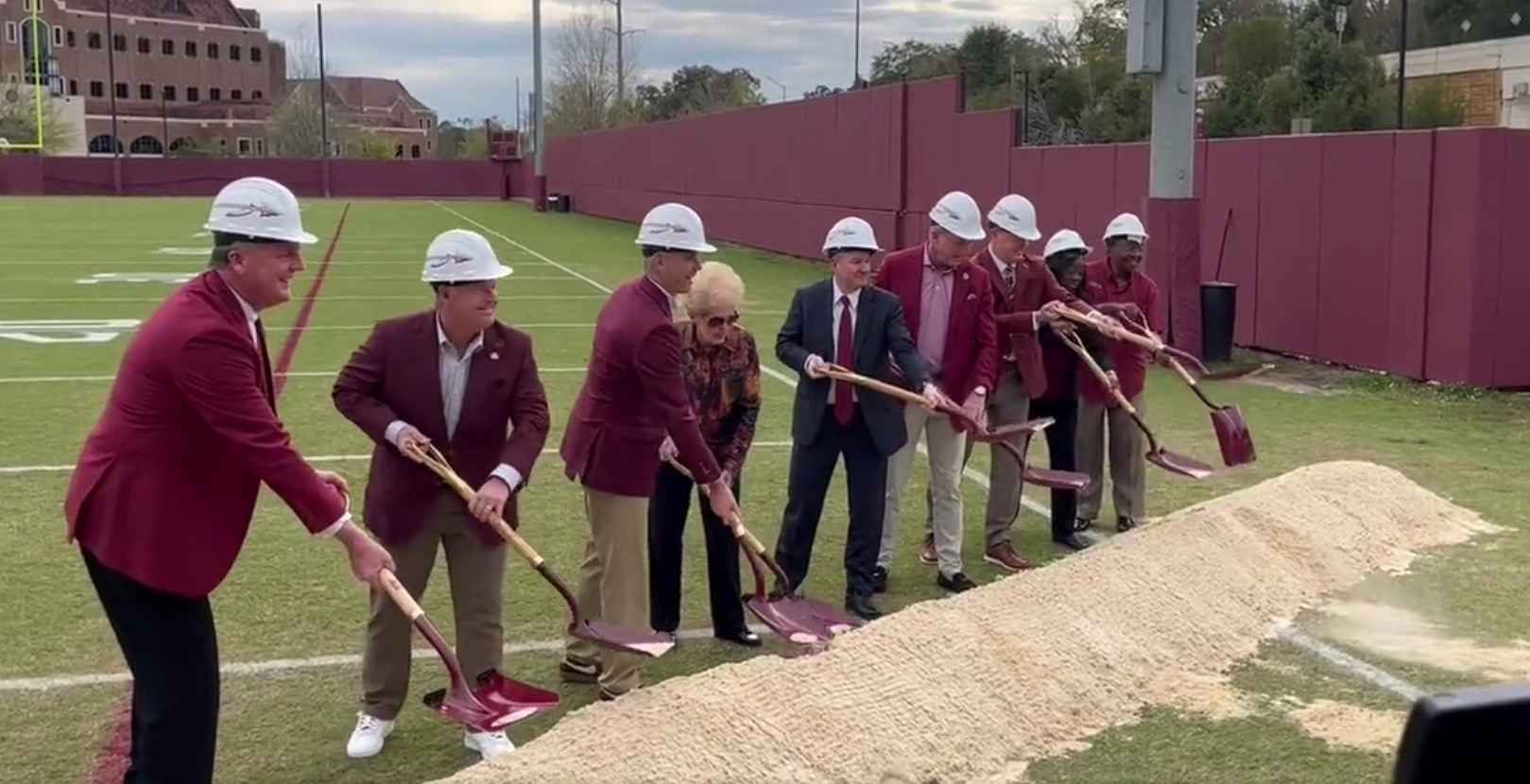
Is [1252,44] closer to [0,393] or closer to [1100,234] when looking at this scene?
[1100,234]

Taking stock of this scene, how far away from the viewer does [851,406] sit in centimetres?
716

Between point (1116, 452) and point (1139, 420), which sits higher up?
point (1139, 420)

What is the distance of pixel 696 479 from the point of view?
Result: 19.5 ft

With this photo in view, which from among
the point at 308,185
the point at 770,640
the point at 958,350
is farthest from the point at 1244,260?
the point at 308,185

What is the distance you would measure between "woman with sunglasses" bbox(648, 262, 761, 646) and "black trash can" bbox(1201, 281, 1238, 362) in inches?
430

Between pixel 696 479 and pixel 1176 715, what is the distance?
2.04 m

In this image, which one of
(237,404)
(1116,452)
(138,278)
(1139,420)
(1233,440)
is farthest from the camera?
(138,278)

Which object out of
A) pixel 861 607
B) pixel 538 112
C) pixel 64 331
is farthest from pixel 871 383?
pixel 538 112

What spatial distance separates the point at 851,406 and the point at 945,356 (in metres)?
0.80

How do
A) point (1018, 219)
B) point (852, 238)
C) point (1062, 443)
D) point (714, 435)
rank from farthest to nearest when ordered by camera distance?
point (1062, 443), point (1018, 219), point (852, 238), point (714, 435)

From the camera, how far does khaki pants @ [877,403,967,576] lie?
25.4 feet

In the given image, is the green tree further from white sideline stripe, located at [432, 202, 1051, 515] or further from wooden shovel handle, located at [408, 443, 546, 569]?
wooden shovel handle, located at [408, 443, 546, 569]

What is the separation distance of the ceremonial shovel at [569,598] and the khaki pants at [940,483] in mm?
2214

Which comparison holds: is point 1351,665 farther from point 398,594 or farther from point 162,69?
point 162,69
